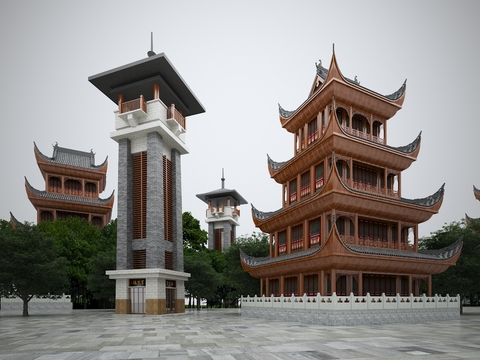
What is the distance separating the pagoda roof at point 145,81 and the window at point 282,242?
1651 cm

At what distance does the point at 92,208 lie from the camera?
61.7 meters

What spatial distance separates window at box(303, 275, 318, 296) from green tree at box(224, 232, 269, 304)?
11958mm

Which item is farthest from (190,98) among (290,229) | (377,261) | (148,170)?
(377,261)

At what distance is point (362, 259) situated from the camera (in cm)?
2611

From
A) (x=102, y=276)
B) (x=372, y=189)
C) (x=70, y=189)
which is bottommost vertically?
(x=102, y=276)

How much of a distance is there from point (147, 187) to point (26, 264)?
1163cm

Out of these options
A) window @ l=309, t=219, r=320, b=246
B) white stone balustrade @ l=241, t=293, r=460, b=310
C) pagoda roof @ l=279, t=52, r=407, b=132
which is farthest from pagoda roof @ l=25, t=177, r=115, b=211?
window @ l=309, t=219, r=320, b=246

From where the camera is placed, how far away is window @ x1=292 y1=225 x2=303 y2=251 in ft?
108

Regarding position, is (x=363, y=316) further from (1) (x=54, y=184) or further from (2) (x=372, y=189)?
(1) (x=54, y=184)

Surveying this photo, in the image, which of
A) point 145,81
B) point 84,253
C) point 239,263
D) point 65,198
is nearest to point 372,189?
point 239,263

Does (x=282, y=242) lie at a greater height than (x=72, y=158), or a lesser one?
lesser

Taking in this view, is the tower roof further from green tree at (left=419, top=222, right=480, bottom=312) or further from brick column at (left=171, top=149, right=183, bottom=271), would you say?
green tree at (left=419, top=222, right=480, bottom=312)

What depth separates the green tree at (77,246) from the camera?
1829 inches

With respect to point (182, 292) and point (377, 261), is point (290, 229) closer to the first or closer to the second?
point (377, 261)
